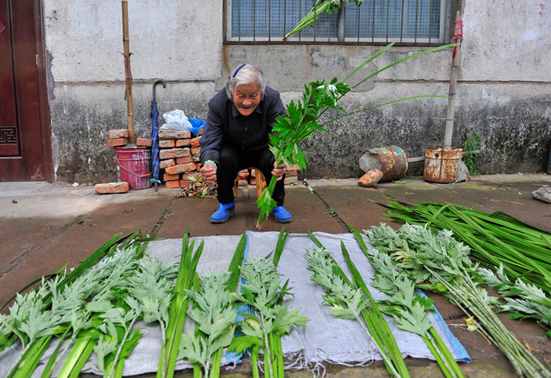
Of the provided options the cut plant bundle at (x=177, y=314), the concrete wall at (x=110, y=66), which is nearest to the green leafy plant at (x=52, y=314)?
the cut plant bundle at (x=177, y=314)

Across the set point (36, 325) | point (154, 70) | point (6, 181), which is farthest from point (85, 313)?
point (6, 181)

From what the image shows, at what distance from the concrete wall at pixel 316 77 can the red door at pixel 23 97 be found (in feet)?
0.52

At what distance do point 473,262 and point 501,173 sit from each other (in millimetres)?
3159

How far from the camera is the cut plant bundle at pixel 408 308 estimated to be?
1.40 m

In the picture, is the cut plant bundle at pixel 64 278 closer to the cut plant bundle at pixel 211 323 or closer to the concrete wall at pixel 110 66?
the cut plant bundle at pixel 211 323

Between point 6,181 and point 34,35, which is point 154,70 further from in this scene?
point 6,181

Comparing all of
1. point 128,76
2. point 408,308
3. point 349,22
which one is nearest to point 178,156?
point 128,76

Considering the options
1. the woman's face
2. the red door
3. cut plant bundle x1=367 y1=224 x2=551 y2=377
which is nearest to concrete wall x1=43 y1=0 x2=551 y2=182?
the red door

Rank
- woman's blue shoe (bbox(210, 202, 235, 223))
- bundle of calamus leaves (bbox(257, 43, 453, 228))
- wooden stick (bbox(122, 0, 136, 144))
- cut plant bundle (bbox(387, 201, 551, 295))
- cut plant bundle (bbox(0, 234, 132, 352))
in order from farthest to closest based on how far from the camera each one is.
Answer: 1. wooden stick (bbox(122, 0, 136, 144))
2. woman's blue shoe (bbox(210, 202, 235, 223))
3. bundle of calamus leaves (bbox(257, 43, 453, 228))
4. cut plant bundle (bbox(387, 201, 551, 295))
5. cut plant bundle (bbox(0, 234, 132, 352))

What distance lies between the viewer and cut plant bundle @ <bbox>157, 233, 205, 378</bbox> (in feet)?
4.41

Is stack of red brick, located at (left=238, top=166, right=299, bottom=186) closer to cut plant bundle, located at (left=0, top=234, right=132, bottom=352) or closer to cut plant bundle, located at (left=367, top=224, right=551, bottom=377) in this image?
cut plant bundle, located at (left=0, top=234, right=132, bottom=352)

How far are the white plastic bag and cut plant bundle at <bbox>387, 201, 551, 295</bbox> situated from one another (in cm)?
221

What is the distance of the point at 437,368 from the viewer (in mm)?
1405

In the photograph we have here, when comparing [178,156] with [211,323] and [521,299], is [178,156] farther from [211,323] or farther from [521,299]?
[521,299]
